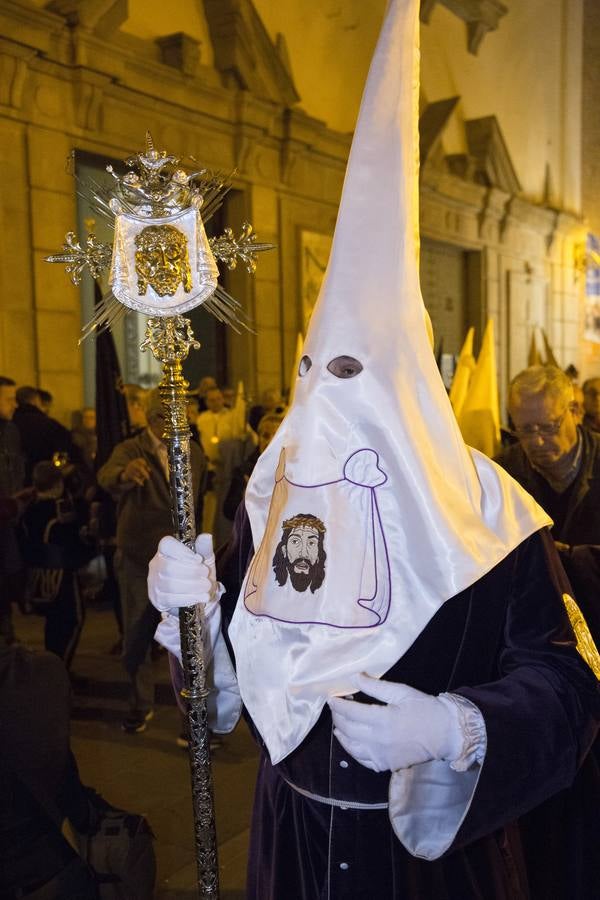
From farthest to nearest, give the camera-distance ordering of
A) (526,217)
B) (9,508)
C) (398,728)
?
(526,217) → (9,508) → (398,728)

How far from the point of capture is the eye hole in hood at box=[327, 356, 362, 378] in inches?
64.2

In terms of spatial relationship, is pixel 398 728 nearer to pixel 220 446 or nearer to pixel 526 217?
pixel 220 446

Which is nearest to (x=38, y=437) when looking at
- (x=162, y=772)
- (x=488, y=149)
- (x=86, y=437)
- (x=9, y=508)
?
(x=86, y=437)

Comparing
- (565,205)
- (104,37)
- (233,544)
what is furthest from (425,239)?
(233,544)

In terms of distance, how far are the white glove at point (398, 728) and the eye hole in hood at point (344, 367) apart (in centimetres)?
58

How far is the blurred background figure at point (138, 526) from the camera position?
4371 millimetres

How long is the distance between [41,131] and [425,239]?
7.71m

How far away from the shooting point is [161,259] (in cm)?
163

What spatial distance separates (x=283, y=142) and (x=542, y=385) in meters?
7.88

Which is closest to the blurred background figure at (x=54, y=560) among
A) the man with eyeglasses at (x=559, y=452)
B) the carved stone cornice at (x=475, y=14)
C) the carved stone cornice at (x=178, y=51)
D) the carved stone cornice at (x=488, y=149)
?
the man with eyeglasses at (x=559, y=452)

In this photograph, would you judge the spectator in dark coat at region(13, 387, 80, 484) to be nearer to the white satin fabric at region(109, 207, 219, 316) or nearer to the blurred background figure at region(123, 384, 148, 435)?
the blurred background figure at region(123, 384, 148, 435)

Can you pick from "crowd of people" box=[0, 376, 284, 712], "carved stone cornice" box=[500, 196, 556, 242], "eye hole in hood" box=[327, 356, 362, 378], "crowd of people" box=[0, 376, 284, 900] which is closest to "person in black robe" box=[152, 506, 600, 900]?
"eye hole in hood" box=[327, 356, 362, 378]

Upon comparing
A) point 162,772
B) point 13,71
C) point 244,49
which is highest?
point 244,49

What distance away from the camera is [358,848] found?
1608mm
